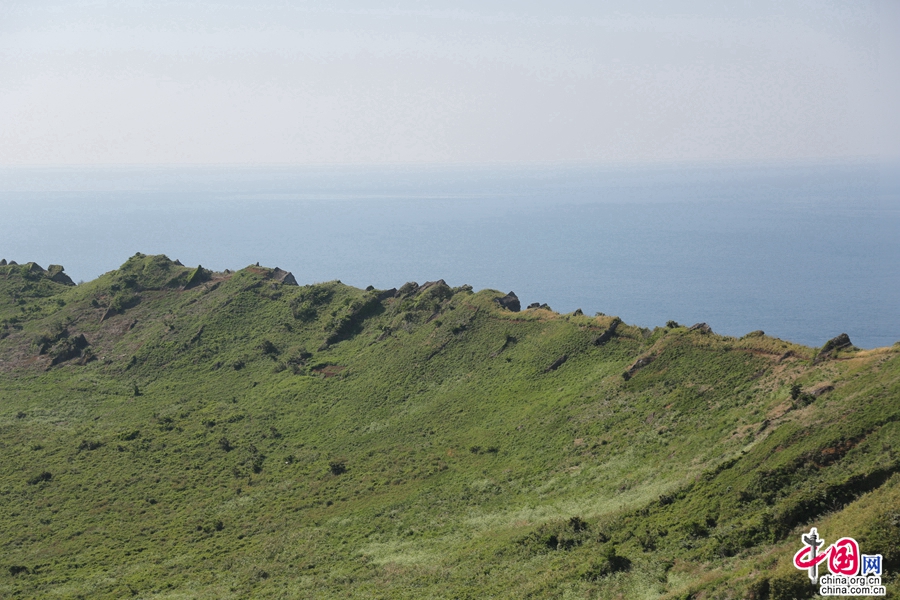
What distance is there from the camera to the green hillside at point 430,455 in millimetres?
30422

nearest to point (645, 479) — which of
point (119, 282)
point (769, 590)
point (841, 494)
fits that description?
point (841, 494)

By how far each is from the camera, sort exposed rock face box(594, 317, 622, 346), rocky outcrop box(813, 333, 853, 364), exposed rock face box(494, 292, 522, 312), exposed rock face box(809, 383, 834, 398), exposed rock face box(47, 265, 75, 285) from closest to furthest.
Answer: exposed rock face box(809, 383, 834, 398) → rocky outcrop box(813, 333, 853, 364) → exposed rock face box(594, 317, 622, 346) → exposed rock face box(494, 292, 522, 312) → exposed rock face box(47, 265, 75, 285)

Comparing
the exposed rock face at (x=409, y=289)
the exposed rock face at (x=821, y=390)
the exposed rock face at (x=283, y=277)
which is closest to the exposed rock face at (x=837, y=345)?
the exposed rock face at (x=821, y=390)

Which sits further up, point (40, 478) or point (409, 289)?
point (409, 289)

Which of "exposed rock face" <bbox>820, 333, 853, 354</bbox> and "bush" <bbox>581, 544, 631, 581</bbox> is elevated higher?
"exposed rock face" <bbox>820, 333, 853, 354</bbox>

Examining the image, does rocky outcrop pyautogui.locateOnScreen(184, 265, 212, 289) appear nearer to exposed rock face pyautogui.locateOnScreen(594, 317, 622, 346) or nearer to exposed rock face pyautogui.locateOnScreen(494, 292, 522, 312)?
exposed rock face pyautogui.locateOnScreen(494, 292, 522, 312)

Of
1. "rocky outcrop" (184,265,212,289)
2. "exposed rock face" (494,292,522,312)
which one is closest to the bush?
"exposed rock face" (494,292,522,312)

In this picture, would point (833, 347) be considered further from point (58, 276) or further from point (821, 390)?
point (58, 276)

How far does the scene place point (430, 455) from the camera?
54.5 m

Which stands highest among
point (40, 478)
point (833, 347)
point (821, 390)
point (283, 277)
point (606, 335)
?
point (833, 347)

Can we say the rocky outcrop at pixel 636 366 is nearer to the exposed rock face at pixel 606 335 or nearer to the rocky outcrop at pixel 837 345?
the exposed rock face at pixel 606 335

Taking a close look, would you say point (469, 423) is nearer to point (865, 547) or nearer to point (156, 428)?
point (156, 428)

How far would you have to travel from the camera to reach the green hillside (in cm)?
3042

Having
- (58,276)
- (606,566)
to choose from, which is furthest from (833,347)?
(58,276)
